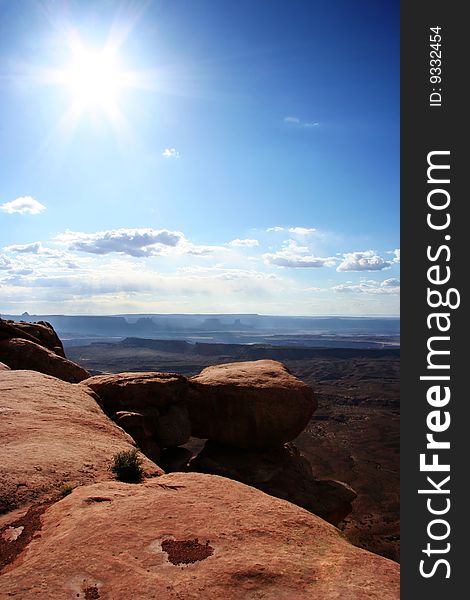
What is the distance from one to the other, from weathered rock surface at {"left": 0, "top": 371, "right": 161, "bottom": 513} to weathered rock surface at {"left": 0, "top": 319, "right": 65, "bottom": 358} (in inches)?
271

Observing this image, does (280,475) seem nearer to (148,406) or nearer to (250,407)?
(250,407)

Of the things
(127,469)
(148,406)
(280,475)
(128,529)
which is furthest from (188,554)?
(280,475)

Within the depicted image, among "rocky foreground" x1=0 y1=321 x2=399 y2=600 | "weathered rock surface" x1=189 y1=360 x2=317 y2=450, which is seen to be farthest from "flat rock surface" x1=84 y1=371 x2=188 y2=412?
"rocky foreground" x1=0 y1=321 x2=399 y2=600

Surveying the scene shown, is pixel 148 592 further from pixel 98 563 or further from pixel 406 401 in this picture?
pixel 406 401

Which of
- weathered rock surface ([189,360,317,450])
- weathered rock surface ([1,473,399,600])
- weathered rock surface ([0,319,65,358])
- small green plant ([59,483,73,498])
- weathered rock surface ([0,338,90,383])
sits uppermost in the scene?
weathered rock surface ([0,319,65,358])

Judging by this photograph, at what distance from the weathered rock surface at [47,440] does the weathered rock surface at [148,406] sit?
2.63 meters

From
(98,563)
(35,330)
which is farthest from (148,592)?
(35,330)

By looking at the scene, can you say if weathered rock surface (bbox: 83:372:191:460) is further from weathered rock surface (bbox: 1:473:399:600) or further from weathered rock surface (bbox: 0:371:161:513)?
weathered rock surface (bbox: 1:473:399:600)

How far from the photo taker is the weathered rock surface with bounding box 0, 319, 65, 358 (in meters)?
23.2

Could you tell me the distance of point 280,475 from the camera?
2212 cm

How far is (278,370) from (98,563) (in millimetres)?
18713

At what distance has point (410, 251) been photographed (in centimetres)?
682

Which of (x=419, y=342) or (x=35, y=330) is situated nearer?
(x=419, y=342)

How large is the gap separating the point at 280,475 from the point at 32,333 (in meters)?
17.6
